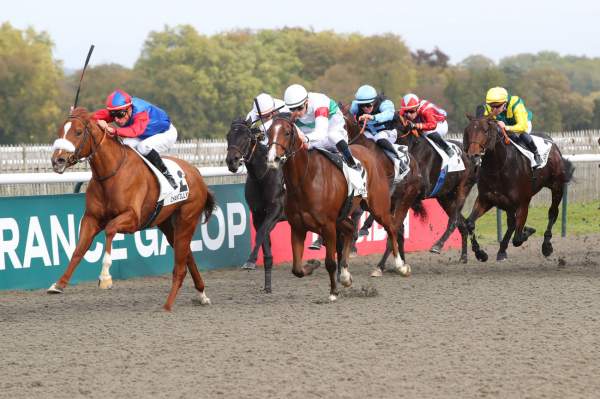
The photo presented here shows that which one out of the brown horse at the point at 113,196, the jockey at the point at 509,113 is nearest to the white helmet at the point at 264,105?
the brown horse at the point at 113,196

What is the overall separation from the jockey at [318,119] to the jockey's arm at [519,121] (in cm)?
281

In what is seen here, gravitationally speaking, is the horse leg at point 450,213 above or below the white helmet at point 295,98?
below

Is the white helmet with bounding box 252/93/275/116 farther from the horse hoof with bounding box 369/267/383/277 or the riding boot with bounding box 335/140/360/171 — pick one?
the horse hoof with bounding box 369/267/383/277

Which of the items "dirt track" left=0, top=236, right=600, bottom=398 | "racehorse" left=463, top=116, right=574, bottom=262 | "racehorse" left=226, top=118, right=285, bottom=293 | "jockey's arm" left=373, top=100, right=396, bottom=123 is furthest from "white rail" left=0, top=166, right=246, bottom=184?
"racehorse" left=463, top=116, right=574, bottom=262

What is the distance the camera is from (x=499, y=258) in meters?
11.4

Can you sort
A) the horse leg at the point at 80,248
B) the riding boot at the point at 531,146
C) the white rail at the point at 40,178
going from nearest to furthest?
the horse leg at the point at 80,248, the white rail at the point at 40,178, the riding boot at the point at 531,146

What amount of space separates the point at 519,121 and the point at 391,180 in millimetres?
1691

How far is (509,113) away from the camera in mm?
11023

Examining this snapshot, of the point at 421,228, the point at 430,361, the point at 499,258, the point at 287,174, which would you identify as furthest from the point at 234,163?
the point at 421,228

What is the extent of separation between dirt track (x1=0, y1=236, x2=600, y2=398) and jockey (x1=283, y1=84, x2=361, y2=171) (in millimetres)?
1198

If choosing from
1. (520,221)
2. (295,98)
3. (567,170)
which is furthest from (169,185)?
(567,170)

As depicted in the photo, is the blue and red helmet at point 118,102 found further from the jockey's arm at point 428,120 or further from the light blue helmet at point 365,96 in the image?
the jockey's arm at point 428,120

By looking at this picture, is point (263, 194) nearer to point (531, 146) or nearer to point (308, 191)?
point (308, 191)

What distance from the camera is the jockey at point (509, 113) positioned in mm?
10891
